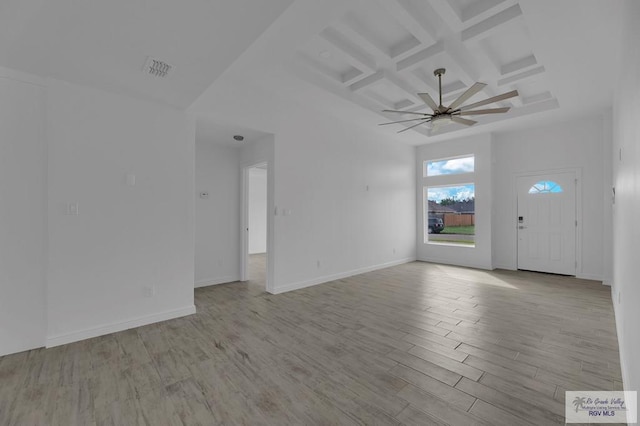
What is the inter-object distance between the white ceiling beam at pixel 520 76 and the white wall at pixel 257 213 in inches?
283

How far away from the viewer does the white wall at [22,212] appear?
2.65 metres

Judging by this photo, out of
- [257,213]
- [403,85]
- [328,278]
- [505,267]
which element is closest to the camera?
[403,85]

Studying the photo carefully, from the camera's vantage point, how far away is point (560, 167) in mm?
5777

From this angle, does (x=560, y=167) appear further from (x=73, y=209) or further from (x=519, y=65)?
(x=73, y=209)

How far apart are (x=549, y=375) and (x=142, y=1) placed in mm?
3979

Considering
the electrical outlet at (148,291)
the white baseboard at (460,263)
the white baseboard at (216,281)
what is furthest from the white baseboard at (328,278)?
the electrical outlet at (148,291)

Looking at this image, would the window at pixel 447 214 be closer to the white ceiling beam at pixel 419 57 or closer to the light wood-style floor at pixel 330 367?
the light wood-style floor at pixel 330 367

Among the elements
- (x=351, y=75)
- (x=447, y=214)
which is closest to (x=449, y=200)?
(x=447, y=214)

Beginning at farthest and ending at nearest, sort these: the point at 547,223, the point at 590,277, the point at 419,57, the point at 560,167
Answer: the point at 547,223, the point at 560,167, the point at 590,277, the point at 419,57

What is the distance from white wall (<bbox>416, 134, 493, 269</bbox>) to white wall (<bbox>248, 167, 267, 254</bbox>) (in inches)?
217

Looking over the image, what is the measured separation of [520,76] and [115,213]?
225 inches

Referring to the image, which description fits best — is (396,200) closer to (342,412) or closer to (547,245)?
(547,245)

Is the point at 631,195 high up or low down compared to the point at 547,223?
up

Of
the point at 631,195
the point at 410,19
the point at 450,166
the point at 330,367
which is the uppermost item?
the point at 410,19
